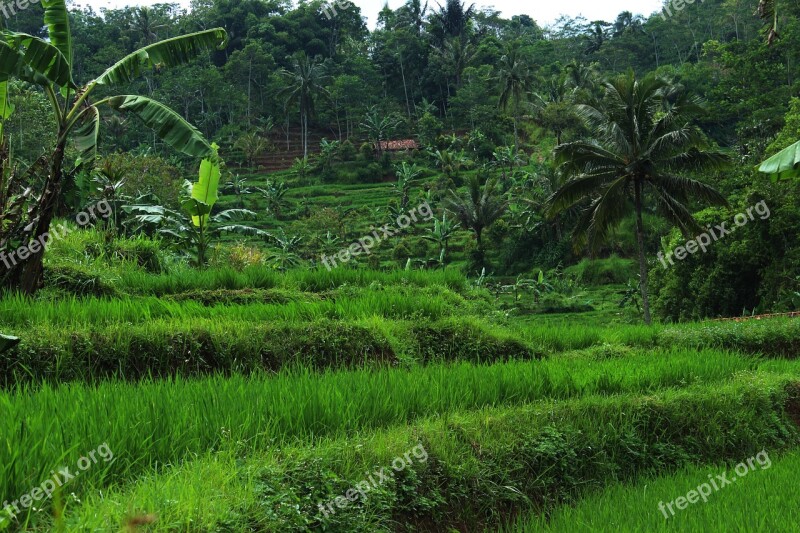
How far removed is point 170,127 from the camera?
9008 mm

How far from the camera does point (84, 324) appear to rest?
727 centimetres

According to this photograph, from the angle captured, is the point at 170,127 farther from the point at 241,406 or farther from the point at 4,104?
the point at 241,406

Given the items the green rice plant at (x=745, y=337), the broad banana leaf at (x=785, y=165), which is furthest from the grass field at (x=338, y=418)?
the green rice plant at (x=745, y=337)

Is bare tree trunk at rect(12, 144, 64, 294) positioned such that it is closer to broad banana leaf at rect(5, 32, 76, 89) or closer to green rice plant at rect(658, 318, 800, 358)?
broad banana leaf at rect(5, 32, 76, 89)

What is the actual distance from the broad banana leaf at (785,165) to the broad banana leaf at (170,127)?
6701mm

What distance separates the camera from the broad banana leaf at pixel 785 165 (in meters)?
7.20

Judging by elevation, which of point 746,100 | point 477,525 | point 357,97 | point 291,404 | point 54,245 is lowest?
point 477,525

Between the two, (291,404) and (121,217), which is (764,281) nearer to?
(121,217)

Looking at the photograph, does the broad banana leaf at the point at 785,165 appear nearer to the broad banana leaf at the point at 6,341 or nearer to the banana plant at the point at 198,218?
the broad banana leaf at the point at 6,341

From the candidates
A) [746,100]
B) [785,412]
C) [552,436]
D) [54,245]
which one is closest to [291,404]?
[552,436]

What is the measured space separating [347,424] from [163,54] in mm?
7397

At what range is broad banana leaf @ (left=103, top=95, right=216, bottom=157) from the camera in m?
8.84

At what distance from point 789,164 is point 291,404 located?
5807 millimetres

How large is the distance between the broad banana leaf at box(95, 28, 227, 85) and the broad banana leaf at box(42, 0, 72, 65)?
23.7 inches
